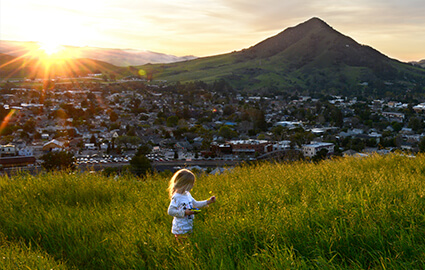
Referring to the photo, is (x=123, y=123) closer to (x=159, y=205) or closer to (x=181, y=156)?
(x=181, y=156)

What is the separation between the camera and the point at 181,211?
3873mm

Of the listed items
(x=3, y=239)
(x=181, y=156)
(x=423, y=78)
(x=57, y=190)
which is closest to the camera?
(x=3, y=239)

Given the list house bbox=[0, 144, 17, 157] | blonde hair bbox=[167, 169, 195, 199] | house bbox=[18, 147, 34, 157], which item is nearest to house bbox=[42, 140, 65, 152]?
house bbox=[18, 147, 34, 157]

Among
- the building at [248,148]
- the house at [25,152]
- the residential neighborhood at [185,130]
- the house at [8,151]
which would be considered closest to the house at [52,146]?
the residential neighborhood at [185,130]

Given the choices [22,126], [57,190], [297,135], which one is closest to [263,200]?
[57,190]

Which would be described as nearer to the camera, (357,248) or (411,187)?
(357,248)

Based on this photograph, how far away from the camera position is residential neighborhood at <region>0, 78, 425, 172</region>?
126ft

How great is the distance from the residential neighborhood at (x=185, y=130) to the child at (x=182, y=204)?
725 inches

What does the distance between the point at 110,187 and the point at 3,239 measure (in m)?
1.97

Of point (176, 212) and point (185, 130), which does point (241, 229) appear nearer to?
point (176, 212)

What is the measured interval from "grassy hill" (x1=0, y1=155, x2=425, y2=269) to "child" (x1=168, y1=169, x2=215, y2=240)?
5.2 inches

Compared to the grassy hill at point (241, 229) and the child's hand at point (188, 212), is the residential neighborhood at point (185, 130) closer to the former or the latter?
the grassy hill at point (241, 229)

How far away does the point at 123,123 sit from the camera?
62.0m

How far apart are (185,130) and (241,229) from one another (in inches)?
2034
